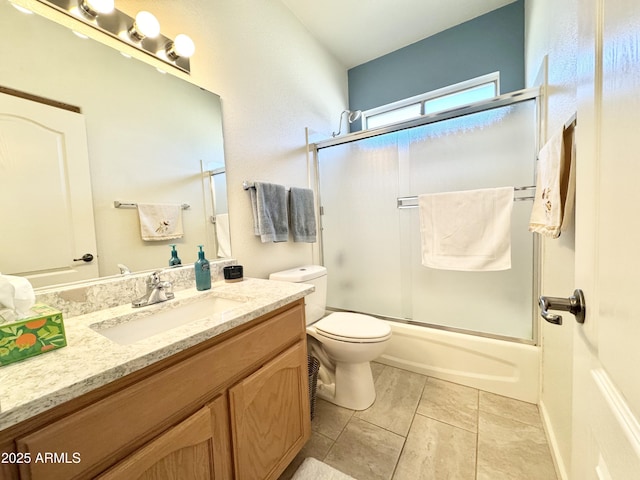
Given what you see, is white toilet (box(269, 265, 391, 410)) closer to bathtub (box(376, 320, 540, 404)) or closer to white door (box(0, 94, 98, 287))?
bathtub (box(376, 320, 540, 404))

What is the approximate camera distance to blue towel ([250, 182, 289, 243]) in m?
1.63

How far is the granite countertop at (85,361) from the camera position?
0.47m

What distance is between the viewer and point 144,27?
112cm

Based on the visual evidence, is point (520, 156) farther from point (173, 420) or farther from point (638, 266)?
point (173, 420)

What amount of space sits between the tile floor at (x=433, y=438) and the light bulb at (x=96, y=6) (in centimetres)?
209

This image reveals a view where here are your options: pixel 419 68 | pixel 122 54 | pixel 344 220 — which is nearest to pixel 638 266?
pixel 122 54

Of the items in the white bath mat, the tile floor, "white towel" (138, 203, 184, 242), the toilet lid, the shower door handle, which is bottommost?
the tile floor

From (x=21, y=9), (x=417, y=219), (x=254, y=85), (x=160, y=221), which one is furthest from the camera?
(x=417, y=219)

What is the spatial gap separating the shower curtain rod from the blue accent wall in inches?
26.5

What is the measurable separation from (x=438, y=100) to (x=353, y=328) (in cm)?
220

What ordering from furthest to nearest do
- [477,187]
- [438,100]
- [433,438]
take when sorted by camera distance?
[438,100] < [477,187] < [433,438]

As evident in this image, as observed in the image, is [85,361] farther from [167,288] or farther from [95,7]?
[95,7]

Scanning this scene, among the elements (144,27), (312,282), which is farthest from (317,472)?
(144,27)

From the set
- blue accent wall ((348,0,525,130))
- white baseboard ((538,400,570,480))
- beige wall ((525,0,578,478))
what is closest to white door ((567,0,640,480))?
beige wall ((525,0,578,478))
